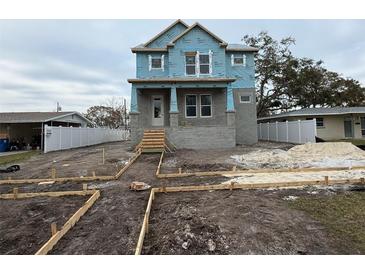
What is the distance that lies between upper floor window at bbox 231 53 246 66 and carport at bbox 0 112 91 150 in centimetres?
1798

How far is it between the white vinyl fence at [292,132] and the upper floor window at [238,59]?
6321mm

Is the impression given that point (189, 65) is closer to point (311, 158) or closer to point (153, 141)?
point (153, 141)

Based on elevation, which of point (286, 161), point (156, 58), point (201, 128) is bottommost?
point (286, 161)

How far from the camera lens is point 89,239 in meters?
3.56

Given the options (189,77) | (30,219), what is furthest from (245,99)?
(30,219)

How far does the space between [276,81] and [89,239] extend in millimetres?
32767

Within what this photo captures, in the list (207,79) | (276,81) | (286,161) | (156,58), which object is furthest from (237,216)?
(276,81)

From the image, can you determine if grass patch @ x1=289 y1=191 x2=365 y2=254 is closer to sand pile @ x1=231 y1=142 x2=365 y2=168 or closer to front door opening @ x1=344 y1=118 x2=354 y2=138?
sand pile @ x1=231 y1=142 x2=365 y2=168

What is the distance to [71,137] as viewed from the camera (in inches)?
777

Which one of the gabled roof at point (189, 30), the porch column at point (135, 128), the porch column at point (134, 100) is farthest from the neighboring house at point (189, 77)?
the porch column at point (135, 128)

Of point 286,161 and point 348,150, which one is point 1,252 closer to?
point 286,161

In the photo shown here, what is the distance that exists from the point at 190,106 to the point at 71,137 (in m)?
10.9

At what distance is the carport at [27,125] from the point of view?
21.8 meters
